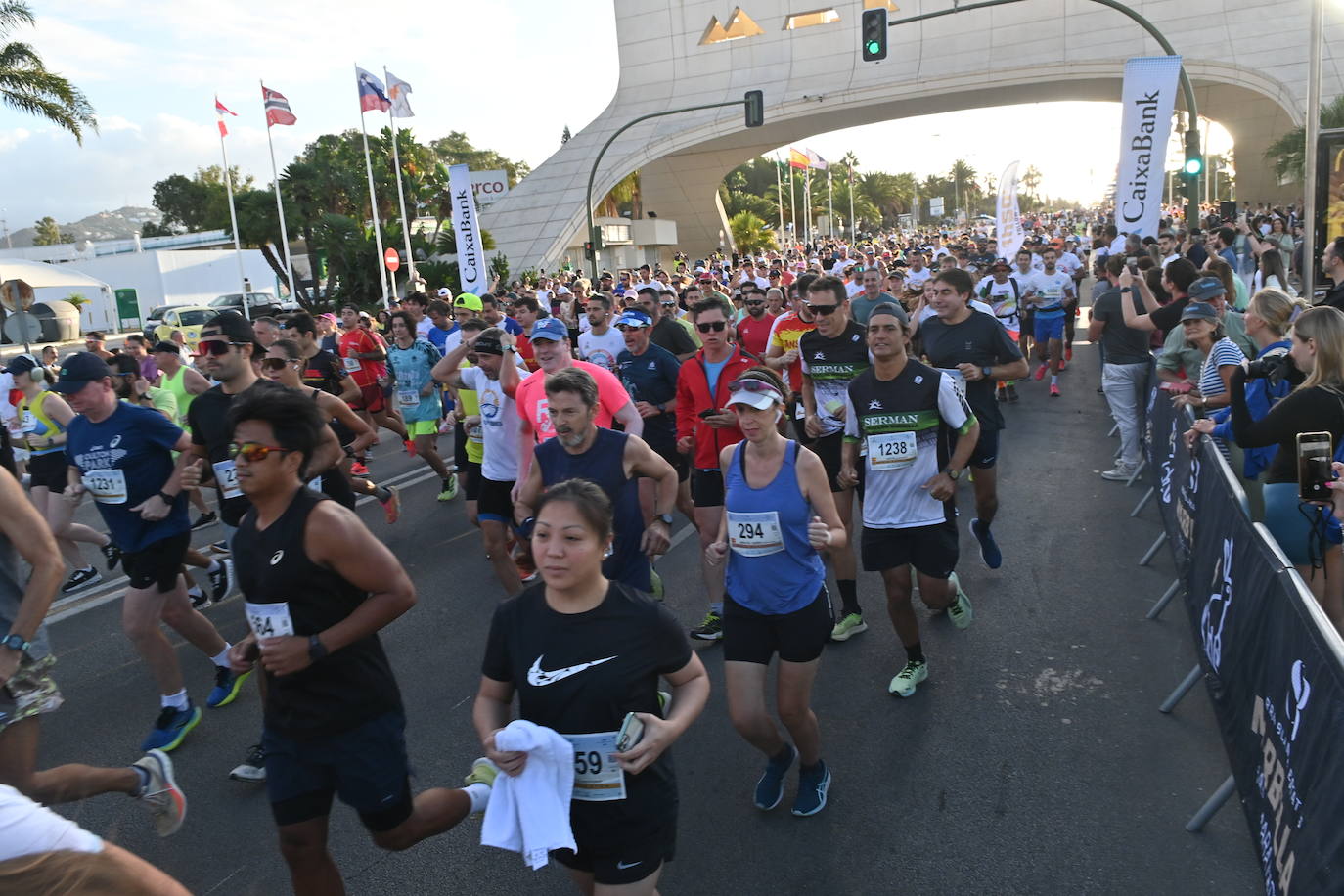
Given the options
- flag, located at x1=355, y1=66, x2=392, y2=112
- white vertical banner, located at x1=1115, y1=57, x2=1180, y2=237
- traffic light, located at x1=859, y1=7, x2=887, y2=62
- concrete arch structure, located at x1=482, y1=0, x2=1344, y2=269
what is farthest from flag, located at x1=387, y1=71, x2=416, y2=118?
white vertical banner, located at x1=1115, y1=57, x2=1180, y2=237

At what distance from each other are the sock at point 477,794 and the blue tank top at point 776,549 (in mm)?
1274

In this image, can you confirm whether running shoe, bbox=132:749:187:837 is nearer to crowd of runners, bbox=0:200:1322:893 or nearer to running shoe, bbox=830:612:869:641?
crowd of runners, bbox=0:200:1322:893

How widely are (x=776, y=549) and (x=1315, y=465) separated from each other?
2.35 meters

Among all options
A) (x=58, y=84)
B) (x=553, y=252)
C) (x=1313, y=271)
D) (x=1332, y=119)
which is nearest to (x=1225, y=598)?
(x=1313, y=271)

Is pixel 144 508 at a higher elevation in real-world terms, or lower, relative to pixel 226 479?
lower

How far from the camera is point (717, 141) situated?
172 ft

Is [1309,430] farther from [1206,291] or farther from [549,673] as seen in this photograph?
[549,673]

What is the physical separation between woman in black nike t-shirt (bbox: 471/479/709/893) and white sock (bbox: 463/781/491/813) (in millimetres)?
572

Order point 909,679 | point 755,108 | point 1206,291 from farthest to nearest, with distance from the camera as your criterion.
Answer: point 755,108 → point 1206,291 → point 909,679

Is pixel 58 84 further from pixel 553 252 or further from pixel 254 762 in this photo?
pixel 254 762

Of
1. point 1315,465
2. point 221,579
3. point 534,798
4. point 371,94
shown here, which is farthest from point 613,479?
point 371,94

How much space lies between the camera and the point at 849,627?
5945 millimetres

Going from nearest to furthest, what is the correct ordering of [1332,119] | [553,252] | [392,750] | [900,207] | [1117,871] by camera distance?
1. [392,750]
2. [1117,871]
3. [1332,119]
4. [553,252]
5. [900,207]

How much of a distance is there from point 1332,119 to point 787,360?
34414 millimetres
